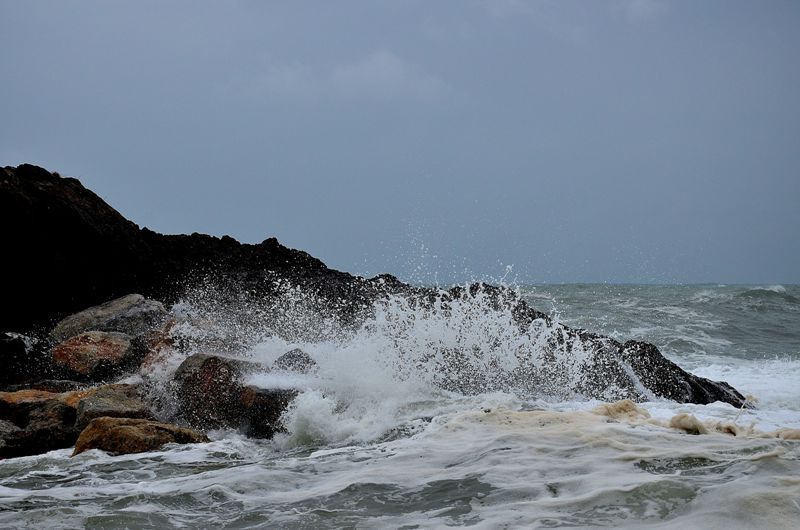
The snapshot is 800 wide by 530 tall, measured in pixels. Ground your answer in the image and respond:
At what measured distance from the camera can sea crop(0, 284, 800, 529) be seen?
3.71 metres

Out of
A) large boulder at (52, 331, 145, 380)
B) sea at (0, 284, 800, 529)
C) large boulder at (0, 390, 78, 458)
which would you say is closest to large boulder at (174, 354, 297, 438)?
sea at (0, 284, 800, 529)

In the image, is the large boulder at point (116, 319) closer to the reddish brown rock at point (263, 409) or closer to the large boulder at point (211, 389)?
the large boulder at point (211, 389)

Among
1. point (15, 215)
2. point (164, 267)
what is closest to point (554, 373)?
point (164, 267)

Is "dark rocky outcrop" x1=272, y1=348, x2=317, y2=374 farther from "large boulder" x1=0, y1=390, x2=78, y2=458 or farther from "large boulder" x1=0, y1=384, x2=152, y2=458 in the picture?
"large boulder" x1=0, y1=390, x2=78, y2=458

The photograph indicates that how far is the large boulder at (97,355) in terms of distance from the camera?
8.54 m

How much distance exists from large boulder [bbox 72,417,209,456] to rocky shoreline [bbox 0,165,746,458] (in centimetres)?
1

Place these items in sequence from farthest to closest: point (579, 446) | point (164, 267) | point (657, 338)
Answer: point (657, 338)
point (164, 267)
point (579, 446)

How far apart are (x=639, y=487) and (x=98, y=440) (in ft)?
13.1

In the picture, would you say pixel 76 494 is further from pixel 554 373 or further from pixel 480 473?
pixel 554 373

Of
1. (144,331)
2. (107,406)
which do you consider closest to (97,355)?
(144,331)

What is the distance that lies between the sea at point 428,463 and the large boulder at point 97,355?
708 mm

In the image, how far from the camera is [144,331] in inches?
391

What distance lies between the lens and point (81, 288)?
36.7ft

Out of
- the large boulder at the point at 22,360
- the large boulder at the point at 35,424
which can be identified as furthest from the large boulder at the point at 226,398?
the large boulder at the point at 22,360
